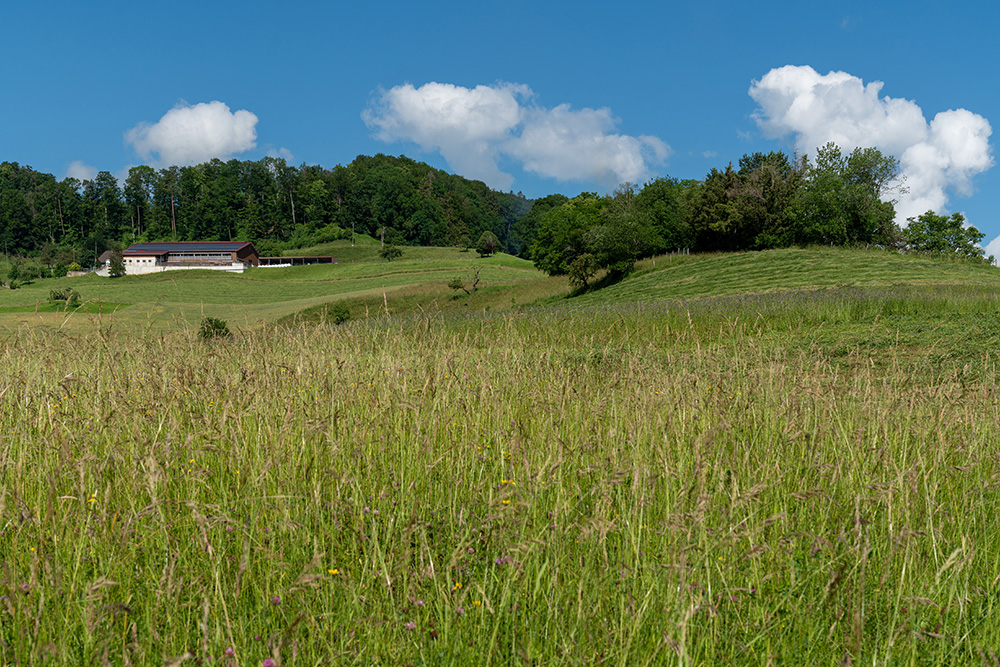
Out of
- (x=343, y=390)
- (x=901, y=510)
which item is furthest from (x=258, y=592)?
(x=901, y=510)

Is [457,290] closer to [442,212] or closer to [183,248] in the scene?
[183,248]

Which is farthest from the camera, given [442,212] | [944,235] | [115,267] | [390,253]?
[442,212]

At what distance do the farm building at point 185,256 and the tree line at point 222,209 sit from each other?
13.9 metres

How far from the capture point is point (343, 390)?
446 centimetres

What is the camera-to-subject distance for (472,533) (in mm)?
2688

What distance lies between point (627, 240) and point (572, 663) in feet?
146

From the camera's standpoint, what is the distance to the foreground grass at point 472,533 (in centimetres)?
200

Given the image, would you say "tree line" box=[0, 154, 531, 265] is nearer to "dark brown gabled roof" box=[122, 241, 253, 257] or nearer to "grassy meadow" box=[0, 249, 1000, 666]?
"dark brown gabled roof" box=[122, 241, 253, 257]

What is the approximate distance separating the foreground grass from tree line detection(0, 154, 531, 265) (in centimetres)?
11963

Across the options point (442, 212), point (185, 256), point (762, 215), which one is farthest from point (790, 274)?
point (442, 212)

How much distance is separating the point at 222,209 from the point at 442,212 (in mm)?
49838

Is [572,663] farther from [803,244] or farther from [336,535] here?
[803,244]

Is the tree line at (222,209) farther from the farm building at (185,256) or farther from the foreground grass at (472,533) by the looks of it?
the foreground grass at (472,533)

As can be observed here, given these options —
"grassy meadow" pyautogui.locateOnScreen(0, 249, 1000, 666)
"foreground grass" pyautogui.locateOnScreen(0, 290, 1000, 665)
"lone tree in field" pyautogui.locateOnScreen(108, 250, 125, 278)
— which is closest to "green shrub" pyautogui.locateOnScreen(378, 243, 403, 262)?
"lone tree in field" pyautogui.locateOnScreen(108, 250, 125, 278)
